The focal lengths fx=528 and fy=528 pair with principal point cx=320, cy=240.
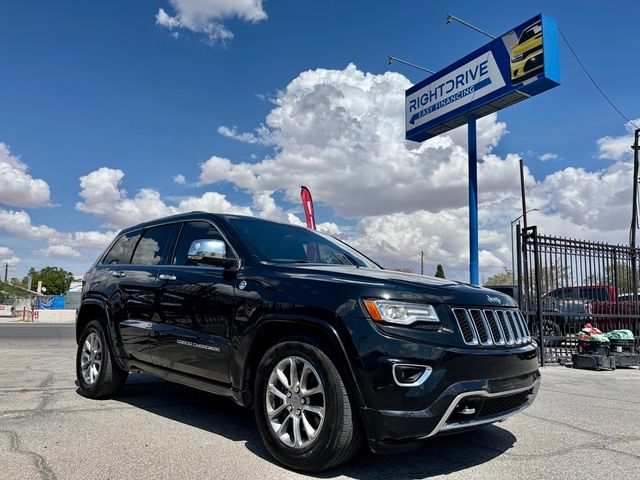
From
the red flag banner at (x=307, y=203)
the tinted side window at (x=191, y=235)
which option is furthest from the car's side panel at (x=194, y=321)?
the red flag banner at (x=307, y=203)

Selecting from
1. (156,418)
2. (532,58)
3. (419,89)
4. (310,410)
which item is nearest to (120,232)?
(156,418)

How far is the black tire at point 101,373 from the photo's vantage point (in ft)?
17.8

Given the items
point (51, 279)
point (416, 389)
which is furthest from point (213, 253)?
point (51, 279)

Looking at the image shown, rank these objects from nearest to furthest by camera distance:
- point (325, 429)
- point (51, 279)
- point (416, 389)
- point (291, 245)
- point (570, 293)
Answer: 1. point (416, 389)
2. point (325, 429)
3. point (291, 245)
4. point (570, 293)
5. point (51, 279)

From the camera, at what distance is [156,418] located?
4.79 meters

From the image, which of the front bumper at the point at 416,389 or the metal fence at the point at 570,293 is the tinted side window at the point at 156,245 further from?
the metal fence at the point at 570,293

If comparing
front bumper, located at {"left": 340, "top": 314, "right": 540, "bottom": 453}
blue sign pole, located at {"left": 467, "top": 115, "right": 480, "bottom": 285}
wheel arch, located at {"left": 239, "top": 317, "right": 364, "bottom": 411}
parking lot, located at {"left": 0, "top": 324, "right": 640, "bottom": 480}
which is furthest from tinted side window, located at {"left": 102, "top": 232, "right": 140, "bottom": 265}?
blue sign pole, located at {"left": 467, "top": 115, "right": 480, "bottom": 285}

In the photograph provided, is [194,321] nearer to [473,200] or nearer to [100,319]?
[100,319]

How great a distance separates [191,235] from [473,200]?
30.2ft

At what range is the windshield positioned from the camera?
4.33 meters

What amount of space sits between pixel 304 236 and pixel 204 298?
46.5 inches

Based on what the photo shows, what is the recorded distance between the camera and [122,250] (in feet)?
19.4

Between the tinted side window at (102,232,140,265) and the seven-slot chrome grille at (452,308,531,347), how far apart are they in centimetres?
376

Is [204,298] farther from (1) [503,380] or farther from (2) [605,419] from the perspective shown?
(2) [605,419]
